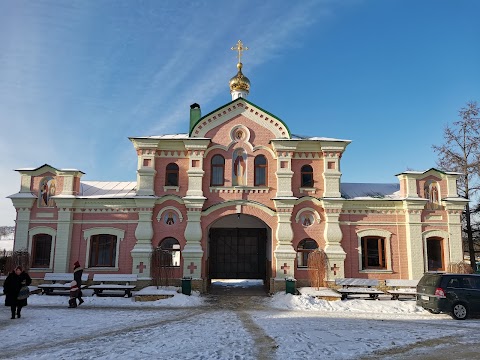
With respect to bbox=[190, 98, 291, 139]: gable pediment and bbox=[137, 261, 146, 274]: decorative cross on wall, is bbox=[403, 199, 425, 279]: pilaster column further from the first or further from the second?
bbox=[137, 261, 146, 274]: decorative cross on wall

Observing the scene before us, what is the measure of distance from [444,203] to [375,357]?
1245cm

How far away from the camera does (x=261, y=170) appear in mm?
17594

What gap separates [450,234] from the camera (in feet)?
55.9

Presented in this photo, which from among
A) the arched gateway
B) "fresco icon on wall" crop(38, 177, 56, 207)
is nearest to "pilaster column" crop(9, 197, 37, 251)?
"fresco icon on wall" crop(38, 177, 56, 207)

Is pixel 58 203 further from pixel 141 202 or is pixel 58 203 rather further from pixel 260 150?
pixel 260 150

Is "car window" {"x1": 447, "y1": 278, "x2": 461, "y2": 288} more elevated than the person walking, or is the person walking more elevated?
"car window" {"x1": 447, "y1": 278, "x2": 461, "y2": 288}

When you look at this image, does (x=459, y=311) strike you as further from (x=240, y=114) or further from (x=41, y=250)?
(x=41, y=250)

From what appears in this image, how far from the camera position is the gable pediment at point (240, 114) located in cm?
1762

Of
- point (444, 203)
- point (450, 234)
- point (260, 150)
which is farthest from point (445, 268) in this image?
point (260, 150)

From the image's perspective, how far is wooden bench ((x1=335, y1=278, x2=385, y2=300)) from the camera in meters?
14.3

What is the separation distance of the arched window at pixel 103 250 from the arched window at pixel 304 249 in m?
8.34

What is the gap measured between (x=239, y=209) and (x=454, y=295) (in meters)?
8.74

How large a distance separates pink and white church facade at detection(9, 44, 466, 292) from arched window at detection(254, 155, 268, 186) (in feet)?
0.16

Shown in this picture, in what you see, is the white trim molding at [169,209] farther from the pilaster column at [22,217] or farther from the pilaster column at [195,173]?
the pilaster column at [22,217]
